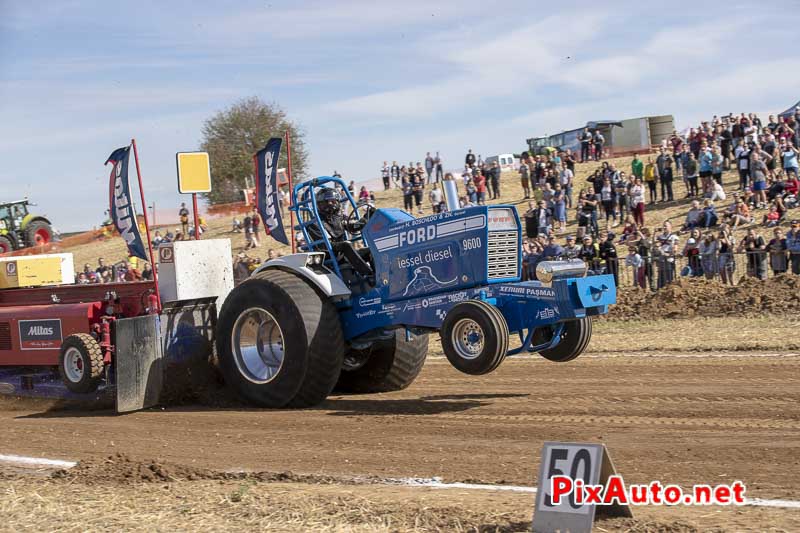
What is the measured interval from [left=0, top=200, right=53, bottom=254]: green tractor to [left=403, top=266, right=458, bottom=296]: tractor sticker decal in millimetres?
25654

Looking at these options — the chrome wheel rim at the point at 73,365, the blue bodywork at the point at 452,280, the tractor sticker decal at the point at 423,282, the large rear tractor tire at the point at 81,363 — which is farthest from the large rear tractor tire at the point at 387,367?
the chrome wheel rim at the point at 73,365

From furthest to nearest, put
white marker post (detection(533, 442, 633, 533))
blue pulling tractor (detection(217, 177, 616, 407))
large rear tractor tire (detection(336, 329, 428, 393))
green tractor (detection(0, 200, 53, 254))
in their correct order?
green tractor (detection(0, 200, 53, 254)), large rear tractor tire (detection(336, 329, 428, 393)), blue pulling tractor (detection(217, 177, 616, 407)), white marker post (detection(533, 442, 633, 533))

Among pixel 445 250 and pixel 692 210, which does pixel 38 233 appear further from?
pixel 445 250

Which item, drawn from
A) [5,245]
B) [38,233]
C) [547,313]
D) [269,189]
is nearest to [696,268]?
[269,189]

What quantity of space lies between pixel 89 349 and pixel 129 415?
2.69 ft

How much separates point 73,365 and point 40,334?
98 centimetres

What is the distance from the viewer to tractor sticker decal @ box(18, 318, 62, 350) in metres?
10.7

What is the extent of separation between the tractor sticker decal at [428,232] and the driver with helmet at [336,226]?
430mm

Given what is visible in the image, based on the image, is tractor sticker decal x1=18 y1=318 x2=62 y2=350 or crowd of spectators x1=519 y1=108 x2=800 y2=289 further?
crowd of spectators x1=519 y1=108 x2=800 y2=289

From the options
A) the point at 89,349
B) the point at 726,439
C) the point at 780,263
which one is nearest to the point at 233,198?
the point at 780,263

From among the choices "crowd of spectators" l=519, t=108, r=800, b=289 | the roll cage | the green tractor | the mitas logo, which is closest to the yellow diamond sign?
the roll cage

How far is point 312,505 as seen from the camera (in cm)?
572

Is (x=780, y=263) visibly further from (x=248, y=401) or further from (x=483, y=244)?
(x=248, y=401)

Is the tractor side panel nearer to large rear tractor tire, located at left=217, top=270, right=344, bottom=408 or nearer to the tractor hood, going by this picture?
the tractor hood
